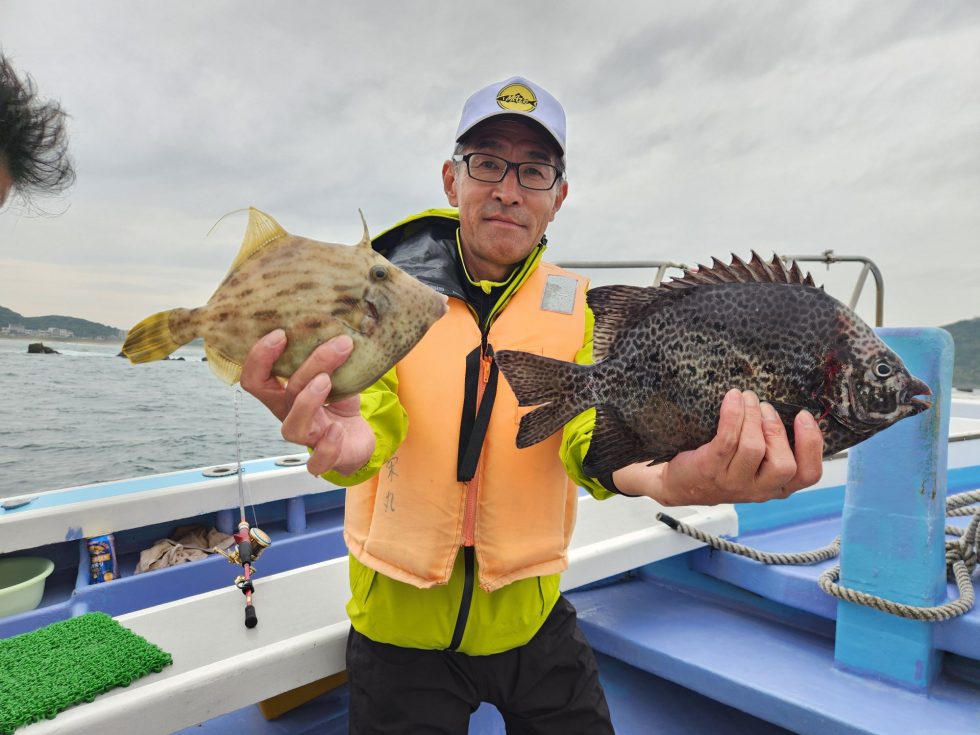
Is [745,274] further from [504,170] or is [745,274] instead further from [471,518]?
[471,518]

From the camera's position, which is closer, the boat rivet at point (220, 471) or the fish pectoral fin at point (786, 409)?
the fish pectoral fin at point (786, 409)

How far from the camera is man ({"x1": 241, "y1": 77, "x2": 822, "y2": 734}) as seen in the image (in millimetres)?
2164

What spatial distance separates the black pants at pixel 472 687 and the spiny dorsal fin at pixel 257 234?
5.15 feet

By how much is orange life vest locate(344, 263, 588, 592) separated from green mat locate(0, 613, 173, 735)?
91cm

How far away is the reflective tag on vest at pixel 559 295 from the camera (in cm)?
254

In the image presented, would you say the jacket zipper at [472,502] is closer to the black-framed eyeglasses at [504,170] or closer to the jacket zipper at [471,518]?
the jacket zipper at [471,518]

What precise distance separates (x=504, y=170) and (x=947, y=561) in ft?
9.85

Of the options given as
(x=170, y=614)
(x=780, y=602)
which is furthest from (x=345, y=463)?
(x=780, y=602)

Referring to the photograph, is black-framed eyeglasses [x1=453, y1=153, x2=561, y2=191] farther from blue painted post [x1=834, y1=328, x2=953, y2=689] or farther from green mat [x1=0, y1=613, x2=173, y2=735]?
green mat [x1=0, y1=613, x2=173, y2=735]

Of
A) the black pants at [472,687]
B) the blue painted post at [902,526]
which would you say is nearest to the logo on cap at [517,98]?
the blue painted post at [902,526]

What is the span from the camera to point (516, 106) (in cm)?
230

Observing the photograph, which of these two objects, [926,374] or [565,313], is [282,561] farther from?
[926,374]

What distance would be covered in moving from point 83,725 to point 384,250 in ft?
6.74

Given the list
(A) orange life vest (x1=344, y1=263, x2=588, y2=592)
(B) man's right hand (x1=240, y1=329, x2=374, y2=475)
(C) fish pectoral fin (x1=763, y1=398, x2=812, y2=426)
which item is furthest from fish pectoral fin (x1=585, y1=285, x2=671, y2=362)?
(B) man's right hand (x1=240, y1=329, x2=374, y2=475)
